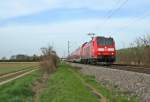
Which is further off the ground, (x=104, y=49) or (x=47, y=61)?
(x=104, y=49)

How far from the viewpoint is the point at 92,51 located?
171 feet

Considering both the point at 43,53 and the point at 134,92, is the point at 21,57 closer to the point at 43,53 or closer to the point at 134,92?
the point at 43,53

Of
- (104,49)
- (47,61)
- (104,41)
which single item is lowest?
(47,61)

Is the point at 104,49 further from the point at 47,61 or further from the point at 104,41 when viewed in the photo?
the point at 47,61

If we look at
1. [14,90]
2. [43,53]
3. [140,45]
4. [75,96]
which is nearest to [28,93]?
[14,90]

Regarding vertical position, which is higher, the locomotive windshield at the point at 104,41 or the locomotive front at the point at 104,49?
the locomotive windshield at the point at 104,41

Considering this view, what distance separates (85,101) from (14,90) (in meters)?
7.10

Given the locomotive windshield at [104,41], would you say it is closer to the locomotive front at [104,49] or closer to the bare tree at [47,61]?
the locomotive front at [104,49]

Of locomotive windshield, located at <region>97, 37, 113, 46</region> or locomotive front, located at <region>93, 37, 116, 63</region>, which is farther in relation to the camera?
Result: locomotive windshield, located at <region>97, 37, 113, 46</region>

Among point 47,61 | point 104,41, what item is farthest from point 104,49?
point 47,61

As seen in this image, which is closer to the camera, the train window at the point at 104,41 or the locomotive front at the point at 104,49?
the locomotive front at the point at 104,49

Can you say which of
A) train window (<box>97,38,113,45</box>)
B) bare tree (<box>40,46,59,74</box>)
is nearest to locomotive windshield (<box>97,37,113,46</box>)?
train window (<box>97,38,113,45</box>)

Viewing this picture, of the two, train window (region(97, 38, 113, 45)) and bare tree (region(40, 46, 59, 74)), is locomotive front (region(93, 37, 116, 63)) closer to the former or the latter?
train window (region(97, 38, 113, 45))

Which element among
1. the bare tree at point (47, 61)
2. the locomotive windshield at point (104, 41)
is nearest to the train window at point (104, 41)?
the locomotive windshield at point (104, 41)
